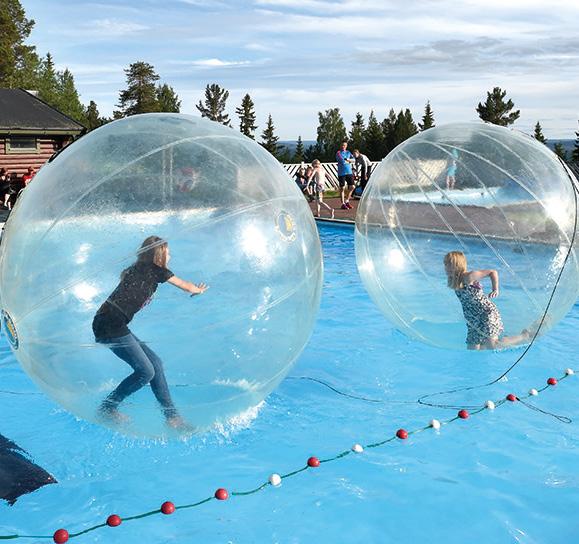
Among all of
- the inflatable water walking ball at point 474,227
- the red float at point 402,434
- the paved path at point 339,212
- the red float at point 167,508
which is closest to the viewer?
the red float at point 167,508

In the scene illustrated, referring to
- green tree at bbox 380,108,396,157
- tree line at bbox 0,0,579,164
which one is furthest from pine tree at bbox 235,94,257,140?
green tree at bbox 380,108,396,157

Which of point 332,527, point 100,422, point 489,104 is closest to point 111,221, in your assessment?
point 100,422

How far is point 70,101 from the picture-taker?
216ft

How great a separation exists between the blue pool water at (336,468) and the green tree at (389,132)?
98.4 feet

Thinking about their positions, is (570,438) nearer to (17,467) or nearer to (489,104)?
(17,467)

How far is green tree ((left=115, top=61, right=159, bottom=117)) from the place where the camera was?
53.5 m

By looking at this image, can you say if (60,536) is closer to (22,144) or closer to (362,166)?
(362,166)

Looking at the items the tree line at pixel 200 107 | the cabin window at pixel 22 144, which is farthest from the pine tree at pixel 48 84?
the cabin window at pixel 22 144

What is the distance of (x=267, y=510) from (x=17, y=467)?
170cm

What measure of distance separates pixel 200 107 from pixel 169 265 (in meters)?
64.0

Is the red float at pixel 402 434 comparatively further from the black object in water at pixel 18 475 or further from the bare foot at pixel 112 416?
the black object in water at pixel 18 475

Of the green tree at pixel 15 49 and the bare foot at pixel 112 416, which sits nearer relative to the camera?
the bare foot at pixel 112 416

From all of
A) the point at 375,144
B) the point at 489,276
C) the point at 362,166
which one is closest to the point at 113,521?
the point at 489,276

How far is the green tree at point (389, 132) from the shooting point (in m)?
35.7
